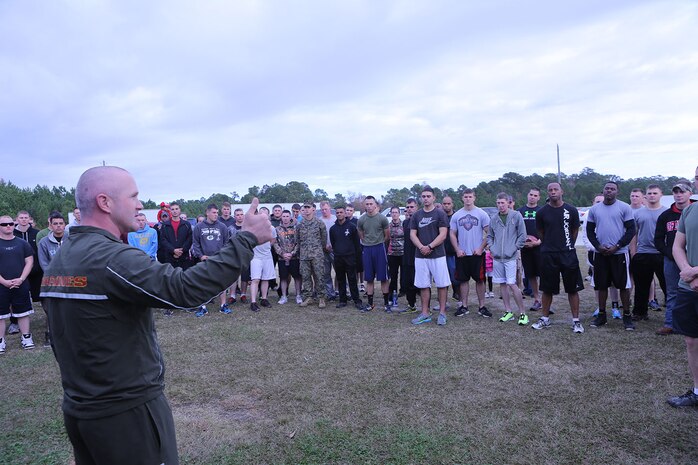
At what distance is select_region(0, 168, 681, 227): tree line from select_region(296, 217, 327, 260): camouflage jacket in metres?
13.3

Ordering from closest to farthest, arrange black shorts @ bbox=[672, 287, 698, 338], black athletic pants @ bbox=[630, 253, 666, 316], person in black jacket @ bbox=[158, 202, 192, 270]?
black shorts @ bbox=[672, 287, 698, 338], black athletic pants @ bbox=[630, 253, 666, 316], person in black jacket @ bbox=[158, 202, 192, 270]

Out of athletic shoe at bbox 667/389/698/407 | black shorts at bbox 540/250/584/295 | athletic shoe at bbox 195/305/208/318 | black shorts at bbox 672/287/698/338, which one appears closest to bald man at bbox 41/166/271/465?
black shorts at bbox 672/287/698/338

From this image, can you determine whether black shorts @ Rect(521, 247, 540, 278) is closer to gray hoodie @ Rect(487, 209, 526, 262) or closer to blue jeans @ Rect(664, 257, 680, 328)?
gray hoodie @ Rect(487, 209, 526, 262)

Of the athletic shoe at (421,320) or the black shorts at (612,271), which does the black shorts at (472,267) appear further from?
the black shorts at (612,271)

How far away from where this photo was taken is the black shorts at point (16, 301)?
650 cm

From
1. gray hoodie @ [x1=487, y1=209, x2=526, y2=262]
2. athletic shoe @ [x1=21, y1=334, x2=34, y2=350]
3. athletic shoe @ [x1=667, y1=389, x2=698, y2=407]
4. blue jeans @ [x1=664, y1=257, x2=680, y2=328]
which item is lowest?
athletic shoe @ [x1=667, y1=389, x2=698, y2=407]

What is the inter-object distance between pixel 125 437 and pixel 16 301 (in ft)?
20.8

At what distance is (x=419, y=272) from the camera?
7613 mm

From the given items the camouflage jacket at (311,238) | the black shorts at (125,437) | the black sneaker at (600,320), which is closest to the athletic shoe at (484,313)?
the black sneaker at (600,320)

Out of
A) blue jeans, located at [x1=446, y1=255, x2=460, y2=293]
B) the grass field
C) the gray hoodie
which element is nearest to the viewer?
the grass field

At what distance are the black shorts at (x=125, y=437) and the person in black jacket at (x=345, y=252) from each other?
704cm

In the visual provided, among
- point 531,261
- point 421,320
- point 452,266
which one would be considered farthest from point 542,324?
point 452,266

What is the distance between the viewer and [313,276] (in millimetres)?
9508

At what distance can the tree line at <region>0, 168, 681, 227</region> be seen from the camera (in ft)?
107
